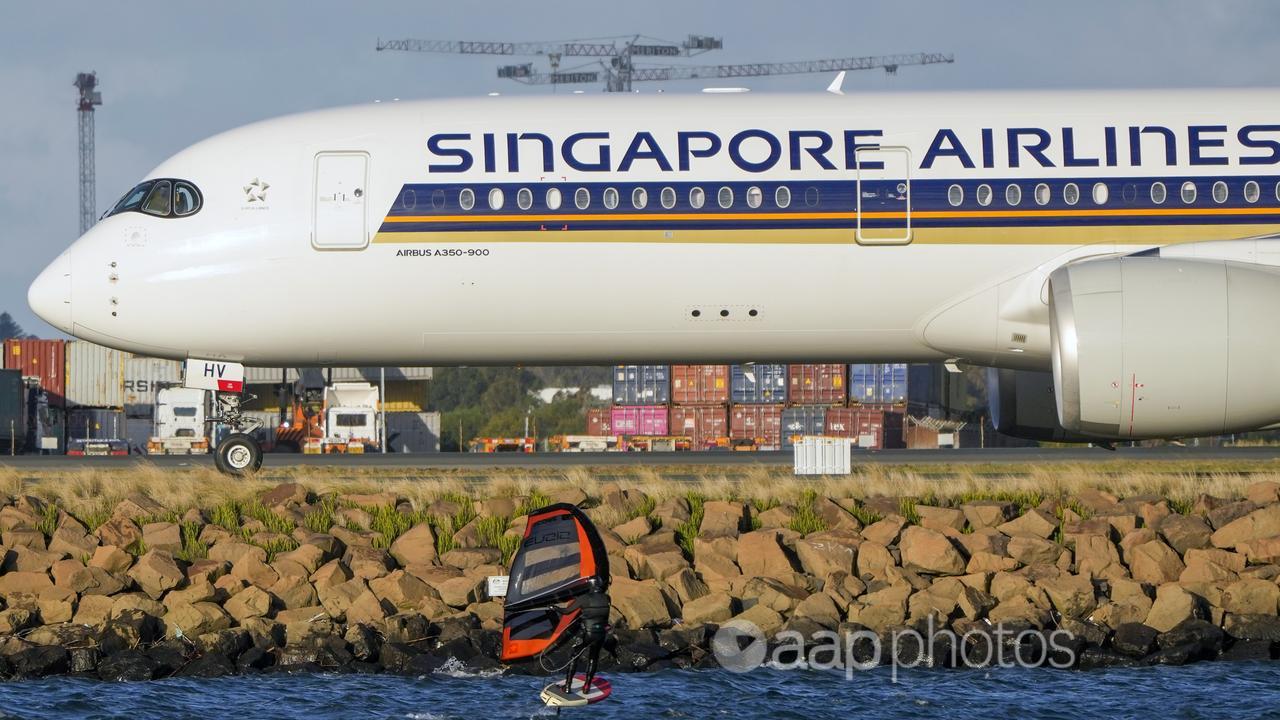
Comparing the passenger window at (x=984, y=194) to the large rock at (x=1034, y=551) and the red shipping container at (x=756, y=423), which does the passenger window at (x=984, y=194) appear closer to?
the large rock at (x=1034, y=551)

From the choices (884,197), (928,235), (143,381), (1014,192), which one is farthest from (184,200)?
(143,381)

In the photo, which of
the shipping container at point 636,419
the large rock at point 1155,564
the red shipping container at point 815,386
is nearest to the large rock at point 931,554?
the large rock at point 1155,564

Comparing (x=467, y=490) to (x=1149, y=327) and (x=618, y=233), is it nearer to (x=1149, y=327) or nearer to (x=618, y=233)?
(x=618, y=233)

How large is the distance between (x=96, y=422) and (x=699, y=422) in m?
26.0

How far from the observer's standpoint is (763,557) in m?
19.6

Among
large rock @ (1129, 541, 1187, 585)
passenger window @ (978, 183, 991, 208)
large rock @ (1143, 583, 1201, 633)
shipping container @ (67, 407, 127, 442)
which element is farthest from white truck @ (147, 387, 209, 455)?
large rock @ (1143, 583, 1201, 633)

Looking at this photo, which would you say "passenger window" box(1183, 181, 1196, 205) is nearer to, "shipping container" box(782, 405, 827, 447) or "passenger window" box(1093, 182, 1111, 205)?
"passenger window" box(1093, 182, 1111, 205)

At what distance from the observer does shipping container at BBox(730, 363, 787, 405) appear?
54781 mm

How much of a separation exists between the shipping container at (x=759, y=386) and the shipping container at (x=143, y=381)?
914 inches

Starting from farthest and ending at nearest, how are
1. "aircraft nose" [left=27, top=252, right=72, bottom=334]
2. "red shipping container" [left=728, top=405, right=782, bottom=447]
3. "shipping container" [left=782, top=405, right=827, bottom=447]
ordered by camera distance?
"red shipping container" [left=728, top=405, right=782, bottom=447], "shipping container" [left=782, top=405, right=827, bottom=447], "aircraft nose" [left=27, top=252, right=72, bottom=334]

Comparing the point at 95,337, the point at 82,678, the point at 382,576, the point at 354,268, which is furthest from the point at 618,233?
the point at 82,678

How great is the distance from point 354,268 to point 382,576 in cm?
480

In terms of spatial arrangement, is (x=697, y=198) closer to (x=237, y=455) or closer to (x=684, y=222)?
(x=684, y=222)

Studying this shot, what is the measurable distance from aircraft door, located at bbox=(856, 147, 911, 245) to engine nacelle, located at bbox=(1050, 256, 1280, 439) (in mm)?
2626
